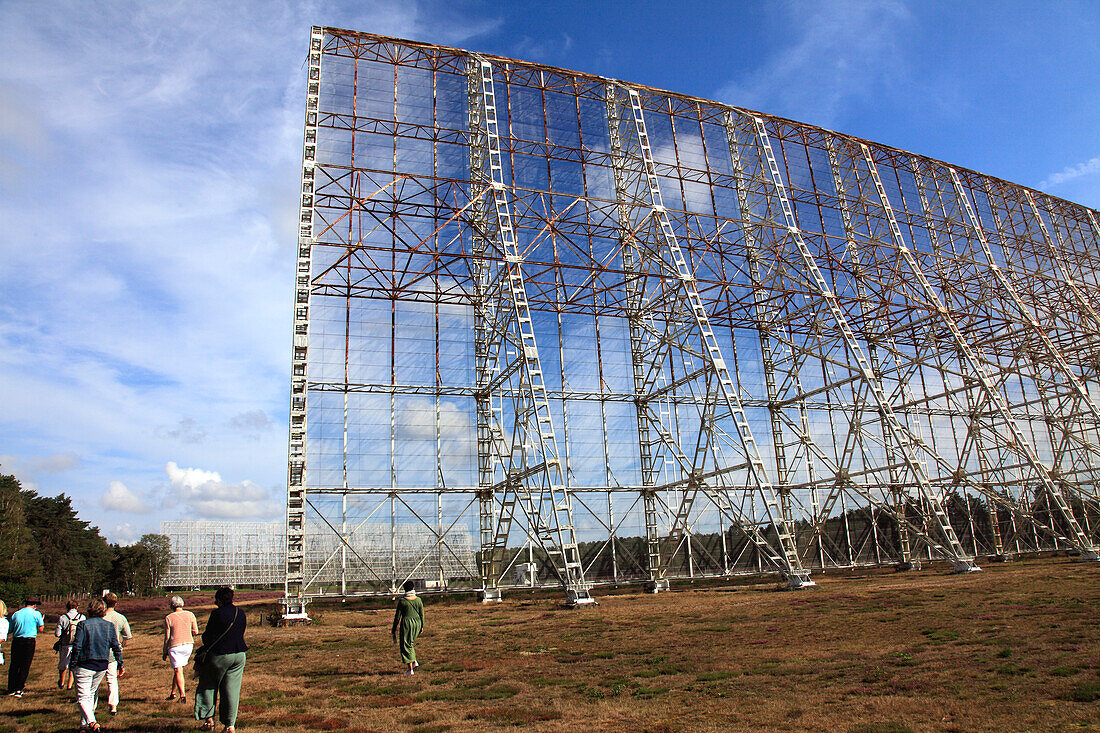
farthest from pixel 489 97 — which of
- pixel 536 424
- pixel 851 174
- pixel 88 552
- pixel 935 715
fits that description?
pixel 88 552

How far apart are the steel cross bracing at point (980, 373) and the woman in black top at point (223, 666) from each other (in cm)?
2949

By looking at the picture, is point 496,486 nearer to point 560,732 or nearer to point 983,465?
point 560,732

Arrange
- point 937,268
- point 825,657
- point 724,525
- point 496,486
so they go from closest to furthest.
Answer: point 825,657 < point 496,486 < point 724,525 < point 937,268

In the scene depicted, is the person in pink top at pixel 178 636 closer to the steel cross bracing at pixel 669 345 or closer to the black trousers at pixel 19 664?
the black trousers at pixel 19 664

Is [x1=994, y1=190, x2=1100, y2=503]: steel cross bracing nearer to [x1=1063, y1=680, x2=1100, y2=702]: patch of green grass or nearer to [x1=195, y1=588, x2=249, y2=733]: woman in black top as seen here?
[x1=1063, y1=680, x2=1100, y2=702]: patch of green grass

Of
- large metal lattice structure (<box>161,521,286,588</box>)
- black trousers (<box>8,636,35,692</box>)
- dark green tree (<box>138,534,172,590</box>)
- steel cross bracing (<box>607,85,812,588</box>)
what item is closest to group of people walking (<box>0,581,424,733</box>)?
black trousers (<box>8,636,35,692</box>)

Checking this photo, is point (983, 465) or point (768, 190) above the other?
point (768, 190)

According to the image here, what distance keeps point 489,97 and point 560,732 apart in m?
25.3

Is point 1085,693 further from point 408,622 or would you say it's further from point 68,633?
point 68,633

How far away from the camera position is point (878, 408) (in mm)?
28922

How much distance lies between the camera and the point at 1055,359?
32.7 meters

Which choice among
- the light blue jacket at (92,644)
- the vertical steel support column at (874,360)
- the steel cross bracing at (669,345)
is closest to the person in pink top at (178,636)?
the light blue jacket at (92,644)

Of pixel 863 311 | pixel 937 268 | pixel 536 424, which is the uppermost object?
pixel 937 268

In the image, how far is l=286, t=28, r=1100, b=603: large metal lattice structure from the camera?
25.6 metres
